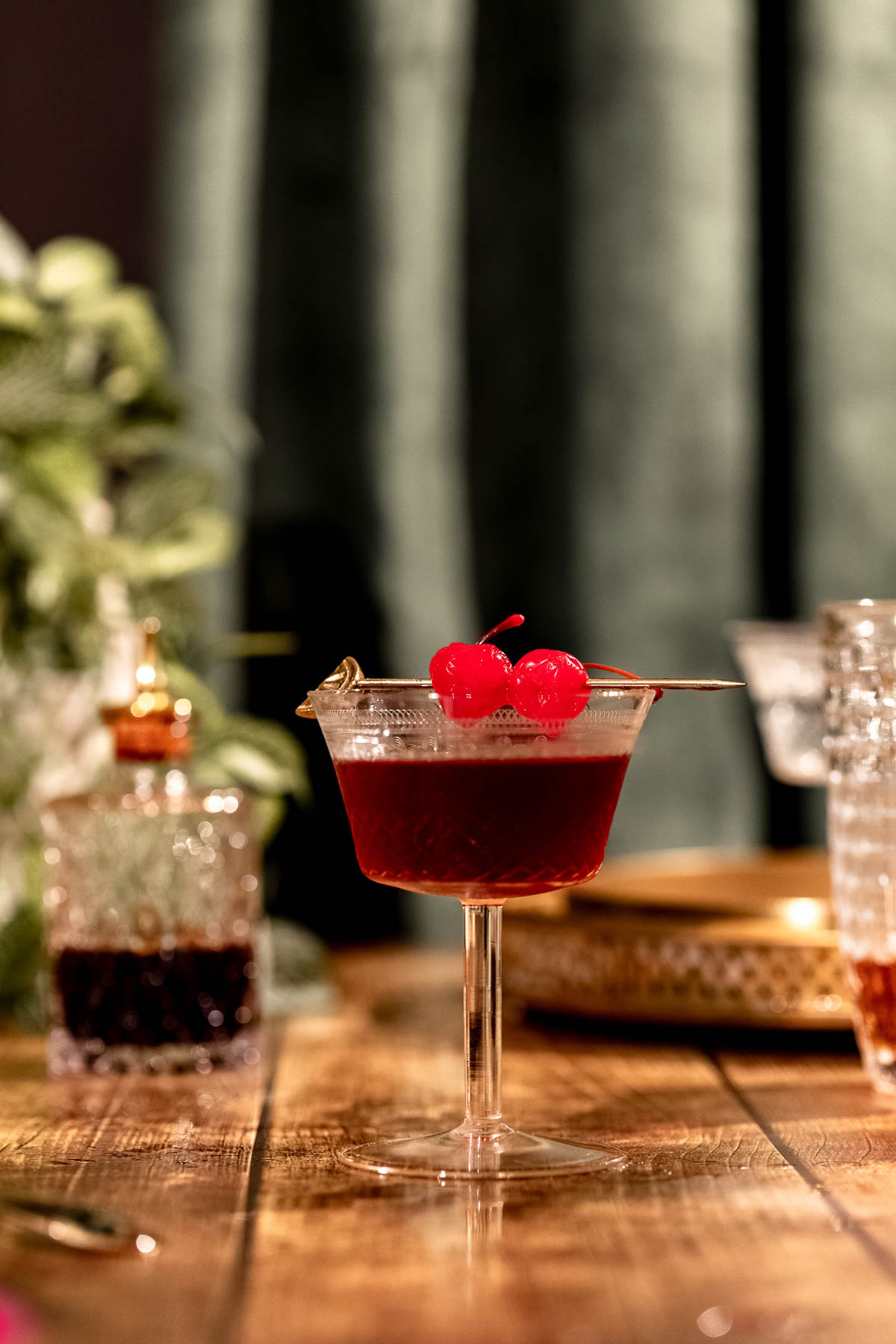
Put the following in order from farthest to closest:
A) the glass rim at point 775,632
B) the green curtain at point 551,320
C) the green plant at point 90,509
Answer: the green curtain at point 551,320, the green plant at point 90,509, the glass rim at point 775,632

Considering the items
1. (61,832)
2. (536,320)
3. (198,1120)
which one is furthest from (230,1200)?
(536,320)

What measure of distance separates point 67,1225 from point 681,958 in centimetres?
63

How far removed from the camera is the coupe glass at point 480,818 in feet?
2.95

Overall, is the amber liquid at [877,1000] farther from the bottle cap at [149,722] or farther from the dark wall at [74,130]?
the dark wall at [74,130]

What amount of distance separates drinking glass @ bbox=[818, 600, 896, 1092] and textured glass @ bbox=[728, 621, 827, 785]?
242mm

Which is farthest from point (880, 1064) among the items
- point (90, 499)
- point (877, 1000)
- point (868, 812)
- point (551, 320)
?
point (551, 320)

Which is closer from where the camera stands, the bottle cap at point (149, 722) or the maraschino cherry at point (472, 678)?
the maraschino cherry at point (472, 678)

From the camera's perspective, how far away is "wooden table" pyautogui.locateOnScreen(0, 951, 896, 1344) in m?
0.66

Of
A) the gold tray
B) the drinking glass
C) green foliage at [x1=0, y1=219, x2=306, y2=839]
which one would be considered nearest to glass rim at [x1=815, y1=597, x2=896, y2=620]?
the drinking glass

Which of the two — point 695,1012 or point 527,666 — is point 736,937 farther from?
point 527,666

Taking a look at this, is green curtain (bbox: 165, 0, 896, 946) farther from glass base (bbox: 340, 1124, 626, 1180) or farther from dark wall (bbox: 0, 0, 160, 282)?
glass base (bbox: 340, 1124, 626, 1180)

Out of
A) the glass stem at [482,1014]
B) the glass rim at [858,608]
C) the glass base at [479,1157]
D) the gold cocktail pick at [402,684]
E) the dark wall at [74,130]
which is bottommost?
the glass base at [479,1157]

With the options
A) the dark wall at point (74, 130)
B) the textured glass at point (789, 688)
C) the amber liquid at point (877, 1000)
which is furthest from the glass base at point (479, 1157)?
the dark wall at point (74, 130)

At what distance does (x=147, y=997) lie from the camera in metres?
1.23
